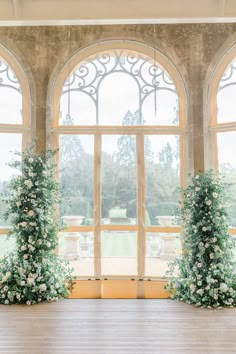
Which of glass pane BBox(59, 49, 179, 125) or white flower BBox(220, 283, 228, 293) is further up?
glass pane BBox(59, 49, 179, 125)

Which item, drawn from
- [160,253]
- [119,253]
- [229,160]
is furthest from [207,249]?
[229,160]

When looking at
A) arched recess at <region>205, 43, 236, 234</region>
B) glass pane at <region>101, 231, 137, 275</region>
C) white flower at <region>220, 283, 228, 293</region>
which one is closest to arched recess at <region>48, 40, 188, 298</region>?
glass pane at <region>101, 231, 137, 275</region>

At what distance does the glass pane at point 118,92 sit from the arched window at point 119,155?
0.7 inches

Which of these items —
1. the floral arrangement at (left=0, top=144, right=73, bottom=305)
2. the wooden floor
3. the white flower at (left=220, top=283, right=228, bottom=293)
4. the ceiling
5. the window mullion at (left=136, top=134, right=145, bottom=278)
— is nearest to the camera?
the wooden floor

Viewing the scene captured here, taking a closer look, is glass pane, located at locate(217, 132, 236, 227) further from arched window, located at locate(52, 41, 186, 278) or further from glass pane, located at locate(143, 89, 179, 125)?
glass pane, located at locate(143, 89, 179, 125)

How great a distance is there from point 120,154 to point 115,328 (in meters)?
2.68

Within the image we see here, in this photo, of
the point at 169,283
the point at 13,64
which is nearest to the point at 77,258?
the point at 169,283

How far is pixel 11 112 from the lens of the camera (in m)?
5.23

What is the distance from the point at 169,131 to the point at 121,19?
6.27ft

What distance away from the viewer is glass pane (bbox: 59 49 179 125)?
5.25 m

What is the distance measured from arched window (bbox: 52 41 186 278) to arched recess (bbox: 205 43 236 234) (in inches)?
18.0

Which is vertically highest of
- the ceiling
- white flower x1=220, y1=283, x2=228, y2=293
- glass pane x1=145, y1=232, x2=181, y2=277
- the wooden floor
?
the ceiling

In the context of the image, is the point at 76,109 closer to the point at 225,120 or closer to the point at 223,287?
the point at 225,120

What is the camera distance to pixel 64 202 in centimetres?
520
